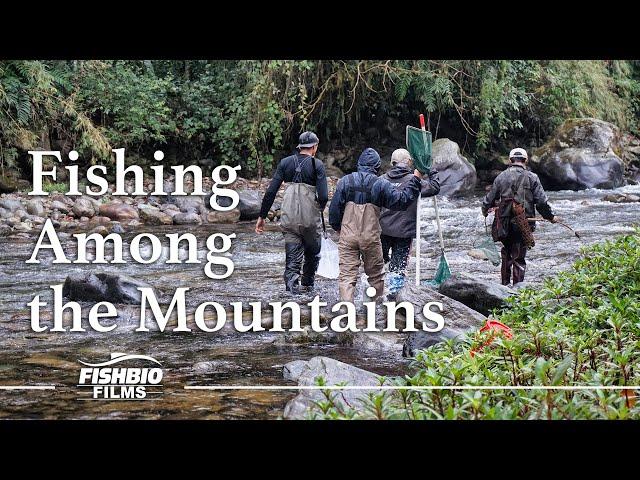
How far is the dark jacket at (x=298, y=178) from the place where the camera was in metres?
5.79

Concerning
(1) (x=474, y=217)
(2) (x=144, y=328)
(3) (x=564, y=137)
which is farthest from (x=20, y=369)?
(3) (x=564, y=137)

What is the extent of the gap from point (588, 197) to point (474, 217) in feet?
3.55

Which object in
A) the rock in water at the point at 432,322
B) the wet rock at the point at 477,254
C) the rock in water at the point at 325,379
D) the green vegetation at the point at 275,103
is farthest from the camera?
the wet rock at the point at 477,254

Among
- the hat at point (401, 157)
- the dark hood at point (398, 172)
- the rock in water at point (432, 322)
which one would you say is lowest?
the rock in water at point (432, 322)

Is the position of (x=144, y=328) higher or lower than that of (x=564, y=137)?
lower

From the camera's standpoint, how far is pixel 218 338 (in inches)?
194

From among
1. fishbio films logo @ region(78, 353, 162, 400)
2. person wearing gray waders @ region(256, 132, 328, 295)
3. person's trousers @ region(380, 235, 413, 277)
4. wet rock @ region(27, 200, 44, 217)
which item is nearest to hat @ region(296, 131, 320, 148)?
person wearing gray waders @ region(256, 132, 328, 295)

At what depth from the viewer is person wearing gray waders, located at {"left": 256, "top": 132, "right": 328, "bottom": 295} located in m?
5.77

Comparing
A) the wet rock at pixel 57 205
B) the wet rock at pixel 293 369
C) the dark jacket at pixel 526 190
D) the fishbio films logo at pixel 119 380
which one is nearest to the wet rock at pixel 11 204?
the wet rock at pixel 57 205

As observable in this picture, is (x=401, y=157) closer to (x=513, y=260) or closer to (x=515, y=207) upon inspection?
(x=515, y=207)

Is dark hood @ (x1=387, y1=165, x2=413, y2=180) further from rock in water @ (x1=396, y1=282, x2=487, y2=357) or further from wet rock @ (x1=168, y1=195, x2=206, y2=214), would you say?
wet rock @ (x1=168, y1=195, x2=206, y2=214)

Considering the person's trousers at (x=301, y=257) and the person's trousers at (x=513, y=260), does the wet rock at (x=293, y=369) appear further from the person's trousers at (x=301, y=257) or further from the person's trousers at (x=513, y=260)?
the person's trousers at (x=513, y=260)

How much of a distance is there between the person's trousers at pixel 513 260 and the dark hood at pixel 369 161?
129 centimetres

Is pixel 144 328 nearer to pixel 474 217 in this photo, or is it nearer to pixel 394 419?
pixel 394 419
